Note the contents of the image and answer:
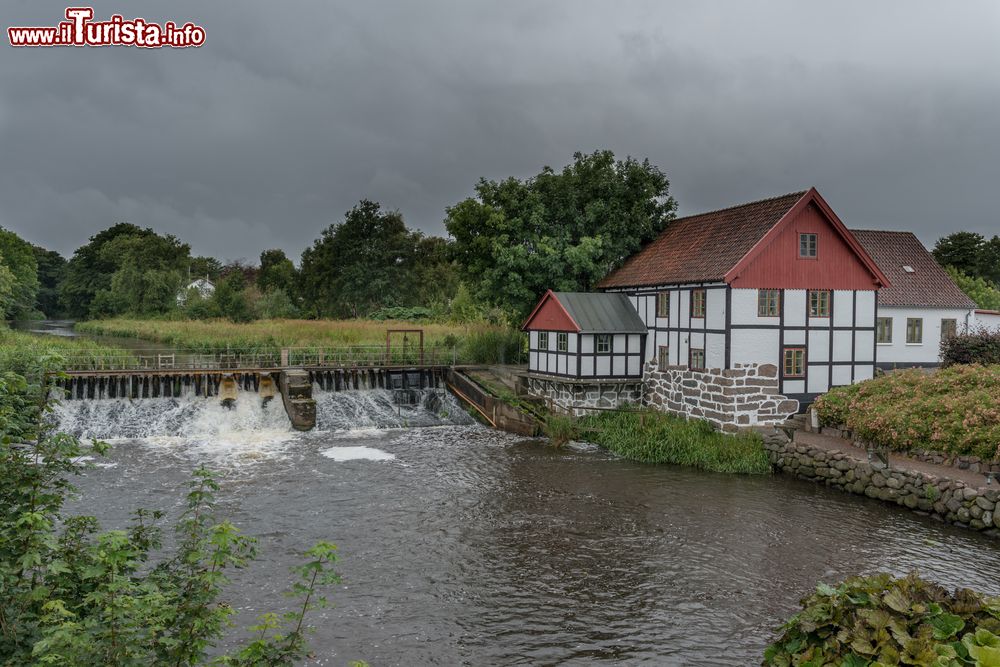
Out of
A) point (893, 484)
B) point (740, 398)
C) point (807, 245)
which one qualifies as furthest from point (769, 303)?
point (893, 484)

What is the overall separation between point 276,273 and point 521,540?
6737cm

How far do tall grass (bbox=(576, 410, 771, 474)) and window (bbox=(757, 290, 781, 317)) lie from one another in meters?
4.01

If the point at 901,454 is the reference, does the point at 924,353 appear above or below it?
above

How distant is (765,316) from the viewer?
2455 centimetres

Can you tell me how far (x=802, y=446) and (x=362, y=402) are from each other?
16379mm

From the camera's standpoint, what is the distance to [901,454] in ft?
65.1

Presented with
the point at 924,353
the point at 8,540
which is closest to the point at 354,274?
the point at 924,353

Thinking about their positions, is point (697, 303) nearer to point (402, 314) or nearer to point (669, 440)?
point (669, 440)

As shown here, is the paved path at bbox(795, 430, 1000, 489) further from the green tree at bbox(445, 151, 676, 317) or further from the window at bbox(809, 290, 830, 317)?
the green tree at bbox(445, 151, 676, 317)

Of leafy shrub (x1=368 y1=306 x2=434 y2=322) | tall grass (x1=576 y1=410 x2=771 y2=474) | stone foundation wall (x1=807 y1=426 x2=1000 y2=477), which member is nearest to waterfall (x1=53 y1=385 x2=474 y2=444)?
tall grass (x1=576 y1=410 x2=771 y2=474)

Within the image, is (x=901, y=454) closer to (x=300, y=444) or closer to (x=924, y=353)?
(x=924, y=353)

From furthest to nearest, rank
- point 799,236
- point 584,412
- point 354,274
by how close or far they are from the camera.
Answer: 1. point 354,274
2. point 584,412
3. point 799,236

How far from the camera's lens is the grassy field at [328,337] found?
34938 millimetres

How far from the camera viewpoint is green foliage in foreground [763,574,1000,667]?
6332mm
